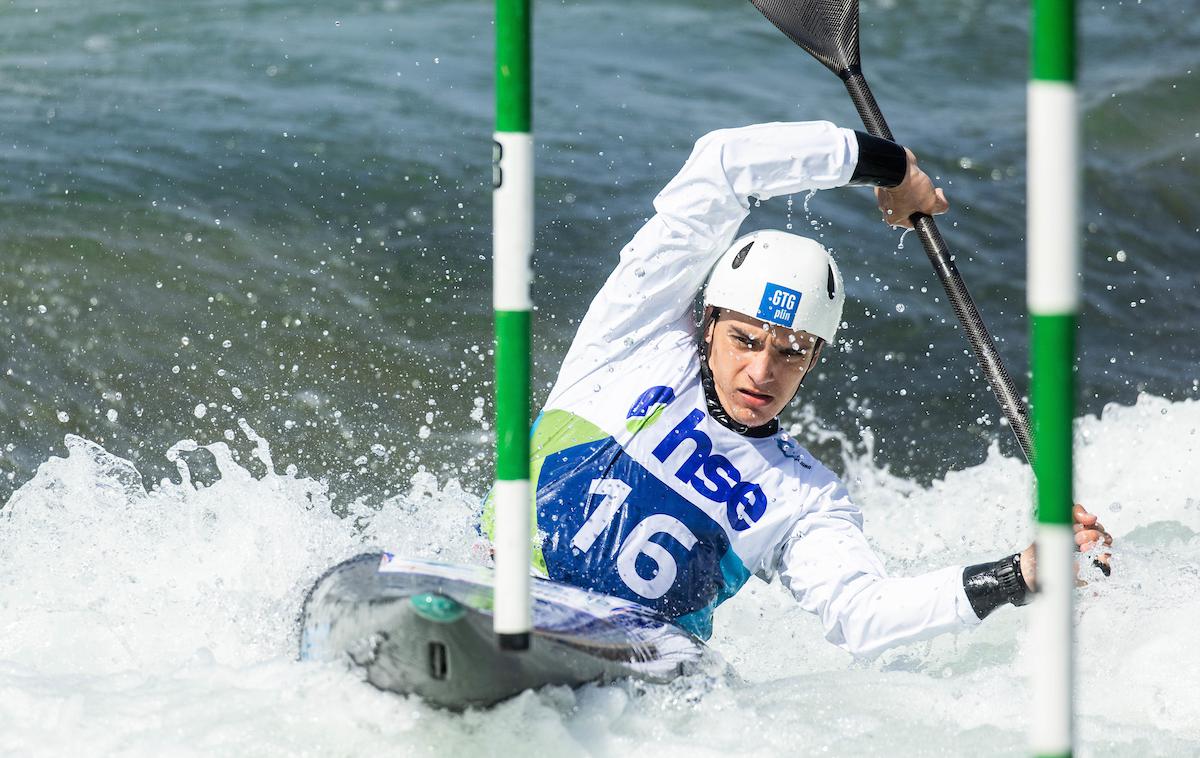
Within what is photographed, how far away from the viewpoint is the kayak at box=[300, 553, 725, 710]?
295 cm

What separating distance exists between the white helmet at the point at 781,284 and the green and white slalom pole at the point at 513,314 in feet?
4.58

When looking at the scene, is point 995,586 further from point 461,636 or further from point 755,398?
point 461,636

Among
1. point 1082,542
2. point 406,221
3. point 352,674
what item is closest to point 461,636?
point 352,674

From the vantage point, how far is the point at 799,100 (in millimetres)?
10586

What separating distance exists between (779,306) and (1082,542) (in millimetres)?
1000

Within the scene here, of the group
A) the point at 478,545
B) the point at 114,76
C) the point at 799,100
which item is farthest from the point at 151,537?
the point at 799,100

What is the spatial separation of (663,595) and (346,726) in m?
1.07

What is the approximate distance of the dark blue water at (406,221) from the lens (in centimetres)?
661

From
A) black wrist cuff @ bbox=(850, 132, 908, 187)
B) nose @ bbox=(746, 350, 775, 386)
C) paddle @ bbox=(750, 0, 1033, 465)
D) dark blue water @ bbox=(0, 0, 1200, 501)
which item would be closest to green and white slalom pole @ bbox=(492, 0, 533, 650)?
nose @ bbox=(746, 350, 775, 386)

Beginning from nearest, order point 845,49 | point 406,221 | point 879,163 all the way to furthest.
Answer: point 879,163 → point 845,49 → point 406,221

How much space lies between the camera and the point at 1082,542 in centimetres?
363

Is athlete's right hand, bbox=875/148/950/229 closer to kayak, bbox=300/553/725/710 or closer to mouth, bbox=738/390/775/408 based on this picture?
mouth, bbox=738/390/775/408

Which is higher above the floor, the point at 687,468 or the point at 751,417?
the point at 751,417

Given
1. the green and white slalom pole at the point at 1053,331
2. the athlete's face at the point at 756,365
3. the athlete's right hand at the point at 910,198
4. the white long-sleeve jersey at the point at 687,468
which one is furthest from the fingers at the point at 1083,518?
the green and white slalom pole at the point at 1053,331
